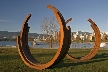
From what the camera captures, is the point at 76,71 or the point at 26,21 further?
the point at 26,21

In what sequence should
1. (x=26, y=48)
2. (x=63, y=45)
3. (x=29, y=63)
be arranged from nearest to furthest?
(x=63, y=45) → (x=29, y=63) → (x=26, y=48)

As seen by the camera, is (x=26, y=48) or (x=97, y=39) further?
(x=97, y=39)

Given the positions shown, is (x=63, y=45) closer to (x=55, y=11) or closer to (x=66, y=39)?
(x=66, y=39)

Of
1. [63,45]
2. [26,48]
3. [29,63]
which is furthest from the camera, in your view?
[26,48]

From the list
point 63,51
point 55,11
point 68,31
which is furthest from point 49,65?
point 55,11

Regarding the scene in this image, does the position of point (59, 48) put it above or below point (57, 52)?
above

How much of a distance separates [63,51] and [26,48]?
3.46 metres

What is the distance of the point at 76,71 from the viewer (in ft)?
39.0

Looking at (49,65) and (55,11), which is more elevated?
(55,11)

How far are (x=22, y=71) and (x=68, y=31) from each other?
3467 millimetres

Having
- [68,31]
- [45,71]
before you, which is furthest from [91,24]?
[45,71]

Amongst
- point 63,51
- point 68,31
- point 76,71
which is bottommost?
point 76,71

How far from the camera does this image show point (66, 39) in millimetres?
11586

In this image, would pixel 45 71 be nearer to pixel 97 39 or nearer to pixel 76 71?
pixel 76 71
